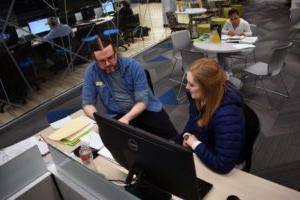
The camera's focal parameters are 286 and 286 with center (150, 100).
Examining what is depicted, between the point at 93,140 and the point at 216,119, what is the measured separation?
888 millimetres

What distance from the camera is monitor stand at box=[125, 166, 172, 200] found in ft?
4.47

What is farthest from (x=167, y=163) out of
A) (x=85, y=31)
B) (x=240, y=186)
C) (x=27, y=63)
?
(x=85, y=31)

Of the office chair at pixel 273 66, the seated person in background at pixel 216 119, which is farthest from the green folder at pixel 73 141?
the office chair at pixel 273 66

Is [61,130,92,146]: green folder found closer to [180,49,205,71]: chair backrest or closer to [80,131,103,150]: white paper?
[80,131,103,150]: white paper

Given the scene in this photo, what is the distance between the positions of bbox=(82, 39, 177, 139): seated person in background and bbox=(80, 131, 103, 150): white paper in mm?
263

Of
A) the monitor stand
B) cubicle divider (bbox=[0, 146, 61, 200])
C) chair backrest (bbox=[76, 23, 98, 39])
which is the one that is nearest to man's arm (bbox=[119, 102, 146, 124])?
cubicle divider (bbox=[0, 146, 61, 200])

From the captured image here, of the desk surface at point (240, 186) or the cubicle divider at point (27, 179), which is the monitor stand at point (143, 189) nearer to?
the desk surface at point (240, 186)

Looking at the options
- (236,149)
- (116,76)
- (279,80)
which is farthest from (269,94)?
(236,149)

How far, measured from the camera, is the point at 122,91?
242 centimetres

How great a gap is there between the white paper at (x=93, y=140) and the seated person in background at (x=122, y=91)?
263mm

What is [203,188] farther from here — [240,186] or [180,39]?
[180,39]

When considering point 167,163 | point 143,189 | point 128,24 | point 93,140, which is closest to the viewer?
point 167,163

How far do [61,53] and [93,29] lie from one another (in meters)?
1.21

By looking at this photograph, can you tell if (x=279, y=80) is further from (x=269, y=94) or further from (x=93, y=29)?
(x=93, y=29)
